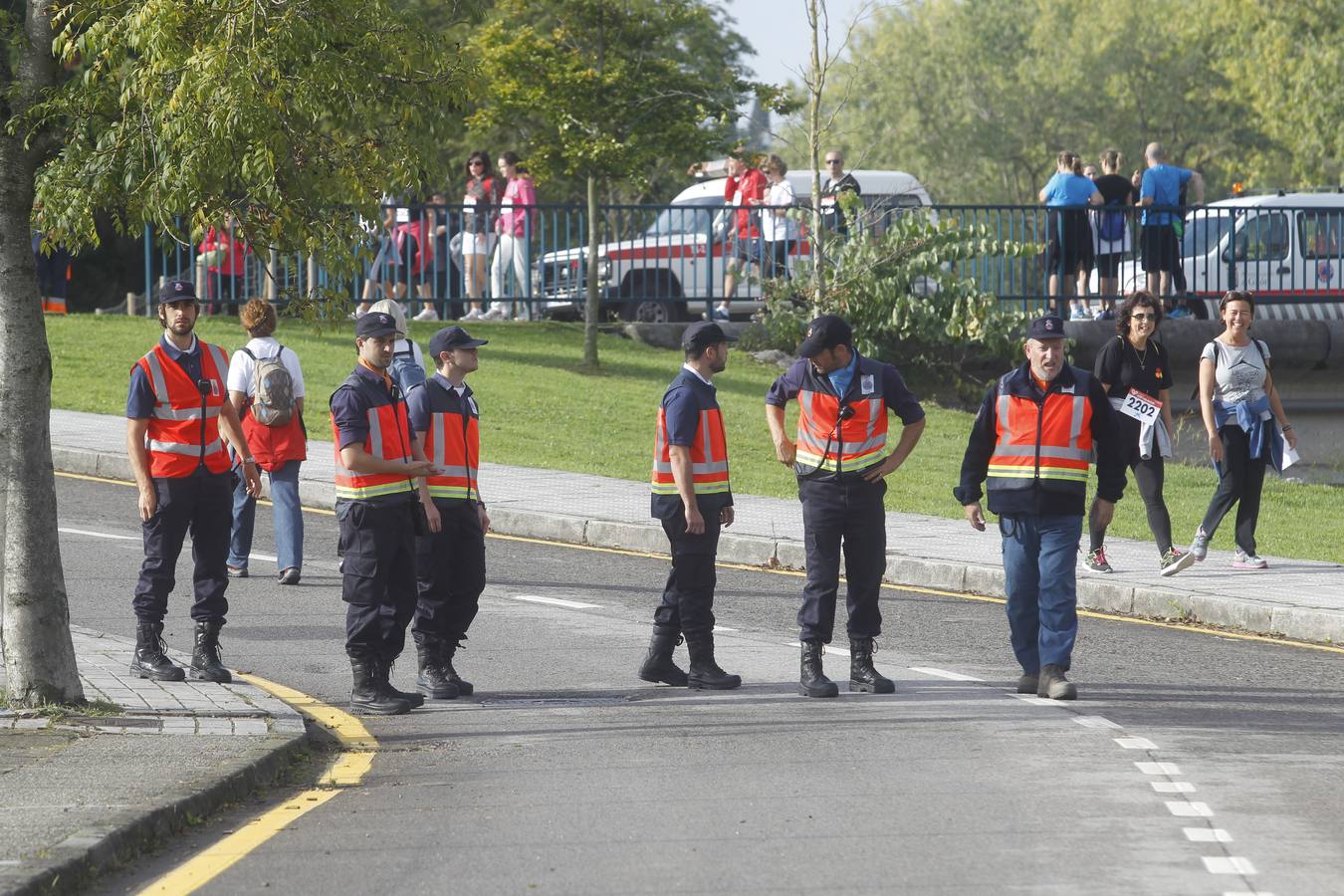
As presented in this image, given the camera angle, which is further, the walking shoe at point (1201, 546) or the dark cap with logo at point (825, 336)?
the walking shoe at point (1201, 546)

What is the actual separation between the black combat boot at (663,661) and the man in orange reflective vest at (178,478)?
1962 mm

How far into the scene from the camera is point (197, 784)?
22.0ft

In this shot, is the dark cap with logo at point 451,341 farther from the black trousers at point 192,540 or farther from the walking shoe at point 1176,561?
the walking shoe at point 1176,561

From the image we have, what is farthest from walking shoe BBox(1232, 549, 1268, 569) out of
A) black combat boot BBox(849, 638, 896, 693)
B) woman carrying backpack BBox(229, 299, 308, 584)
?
woman carrying backpack BBox(229, 299, 308, 584)

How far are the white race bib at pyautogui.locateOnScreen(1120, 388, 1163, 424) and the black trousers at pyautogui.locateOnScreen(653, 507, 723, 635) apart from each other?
13.8 feet

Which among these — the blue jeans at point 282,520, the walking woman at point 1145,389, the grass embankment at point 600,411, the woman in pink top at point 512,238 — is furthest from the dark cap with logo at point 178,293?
the woman in pink top at point 512,238

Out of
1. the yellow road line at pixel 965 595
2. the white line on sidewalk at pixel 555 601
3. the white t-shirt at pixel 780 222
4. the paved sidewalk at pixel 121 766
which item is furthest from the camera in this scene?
the white t-shirt at pixel 780 222

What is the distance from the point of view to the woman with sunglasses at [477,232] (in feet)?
74.5

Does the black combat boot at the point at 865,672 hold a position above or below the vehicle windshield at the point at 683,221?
below

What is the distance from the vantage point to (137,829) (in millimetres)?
6129

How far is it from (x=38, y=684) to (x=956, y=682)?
4144 millimetres

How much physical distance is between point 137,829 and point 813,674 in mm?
3587

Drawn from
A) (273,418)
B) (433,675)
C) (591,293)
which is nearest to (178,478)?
(433,675)

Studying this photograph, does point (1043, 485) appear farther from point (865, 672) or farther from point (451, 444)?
point (451, 444)
